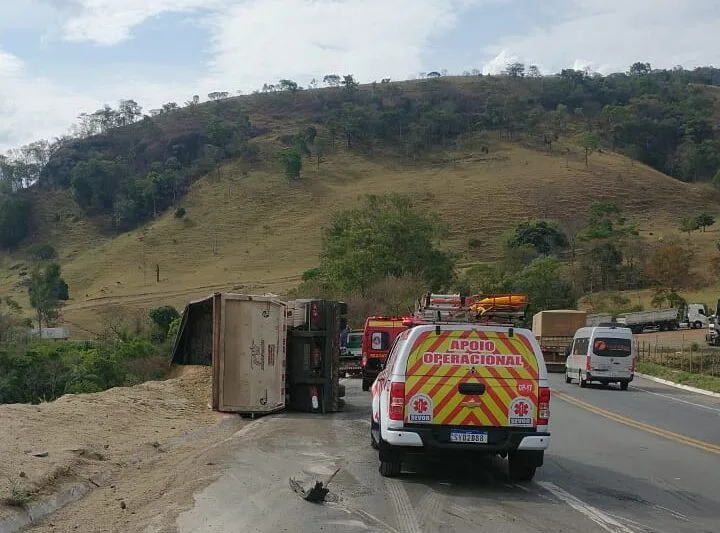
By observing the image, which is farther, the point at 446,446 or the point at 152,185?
the point at 152,185

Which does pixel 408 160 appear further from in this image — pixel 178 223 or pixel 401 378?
pixel 401 378

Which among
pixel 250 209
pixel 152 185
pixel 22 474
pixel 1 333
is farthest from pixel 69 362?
pixel 152 185

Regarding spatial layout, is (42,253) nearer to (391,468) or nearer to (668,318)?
(668,318)

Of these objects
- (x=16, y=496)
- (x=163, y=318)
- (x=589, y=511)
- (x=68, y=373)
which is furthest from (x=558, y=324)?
(x=16, y=496)

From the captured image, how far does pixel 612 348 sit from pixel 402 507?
74.4 feet

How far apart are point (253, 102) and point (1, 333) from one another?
12359cm

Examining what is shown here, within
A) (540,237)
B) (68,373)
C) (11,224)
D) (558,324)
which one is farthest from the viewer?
(11,224)

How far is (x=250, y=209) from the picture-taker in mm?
111750

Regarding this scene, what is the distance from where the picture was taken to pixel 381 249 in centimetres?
6575

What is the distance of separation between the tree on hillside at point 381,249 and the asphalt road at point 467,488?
154 feet

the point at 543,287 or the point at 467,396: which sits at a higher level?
the point at 467,396

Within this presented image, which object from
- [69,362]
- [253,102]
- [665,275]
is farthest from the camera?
[253,102]

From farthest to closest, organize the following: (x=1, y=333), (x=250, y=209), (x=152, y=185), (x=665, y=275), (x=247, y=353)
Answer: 1. (x=152, y=185)
2. (x=250, y=209)
3. (x=665, y=275)
4. (x=1, y=333)
5. (x=247, y=353)

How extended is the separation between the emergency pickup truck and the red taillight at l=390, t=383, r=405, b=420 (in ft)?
0.04
